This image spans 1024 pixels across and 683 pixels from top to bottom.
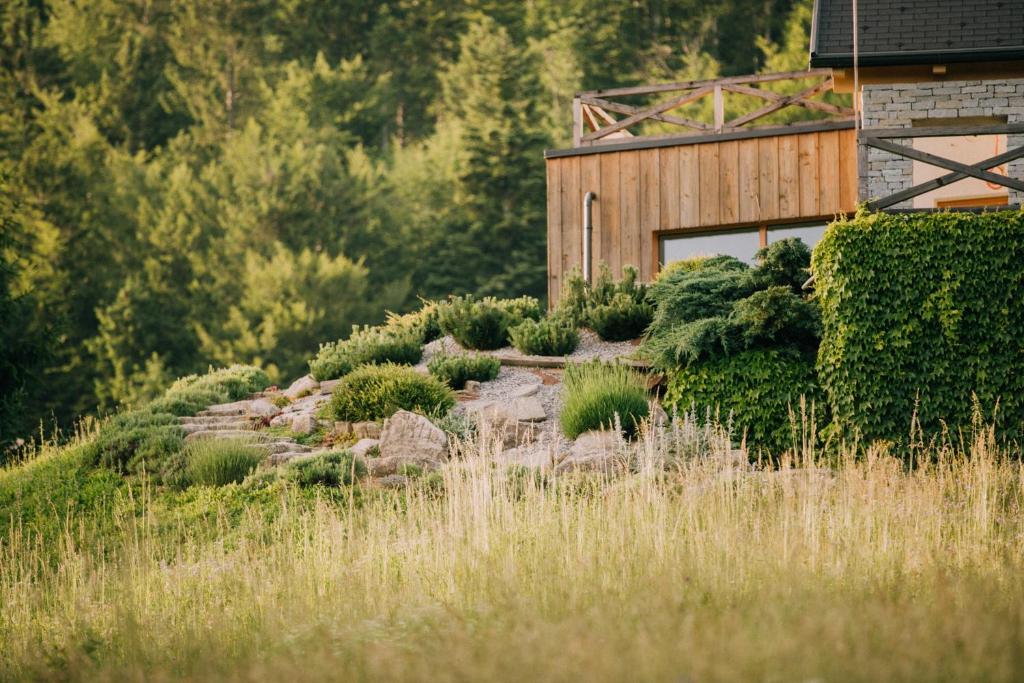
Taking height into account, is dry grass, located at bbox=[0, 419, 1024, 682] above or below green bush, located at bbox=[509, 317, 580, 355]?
below

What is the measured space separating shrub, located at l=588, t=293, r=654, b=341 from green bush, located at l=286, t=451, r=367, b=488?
13.2ft

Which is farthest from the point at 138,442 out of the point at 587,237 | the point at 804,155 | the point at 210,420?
the point at 804,155

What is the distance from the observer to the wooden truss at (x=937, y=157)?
10094 millimetres

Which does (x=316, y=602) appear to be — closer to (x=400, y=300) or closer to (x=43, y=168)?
(x=400, y=300)

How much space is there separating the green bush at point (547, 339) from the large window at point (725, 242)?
2.77 metres

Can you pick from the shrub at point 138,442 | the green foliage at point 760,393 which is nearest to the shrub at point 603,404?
the green foliage at point 760,393

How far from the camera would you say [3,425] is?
15.7m

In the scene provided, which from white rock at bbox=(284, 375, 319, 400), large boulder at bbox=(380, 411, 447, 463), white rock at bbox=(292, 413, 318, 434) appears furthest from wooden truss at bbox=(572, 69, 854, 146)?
large boulder at bbox=(380, 411, 447, 463)

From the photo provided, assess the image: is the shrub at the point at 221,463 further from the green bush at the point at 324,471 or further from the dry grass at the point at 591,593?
the dry grass at the point at 591,593

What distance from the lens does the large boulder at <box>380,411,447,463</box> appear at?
990 centimetres

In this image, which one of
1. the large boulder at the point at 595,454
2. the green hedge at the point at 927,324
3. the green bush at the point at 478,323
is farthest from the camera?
the green bush at the point at 478,323

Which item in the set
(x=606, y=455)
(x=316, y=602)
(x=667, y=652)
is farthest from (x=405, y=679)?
(x=606, y=455)

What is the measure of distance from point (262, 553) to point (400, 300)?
21.5 m

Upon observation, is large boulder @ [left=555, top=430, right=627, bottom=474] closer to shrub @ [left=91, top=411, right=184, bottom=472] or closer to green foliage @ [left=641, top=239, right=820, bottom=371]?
green foliage @ [left=641, top=239, right=820, bottom=371]
